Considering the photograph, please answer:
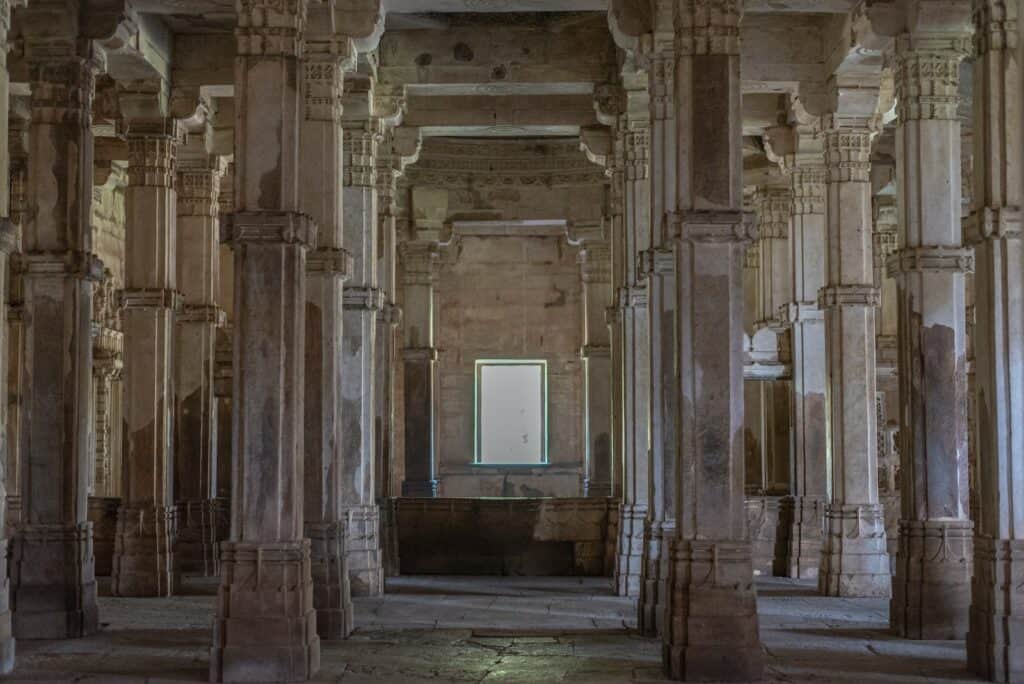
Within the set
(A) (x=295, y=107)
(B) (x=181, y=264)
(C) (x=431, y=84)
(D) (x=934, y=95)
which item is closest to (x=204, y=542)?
(B) (x=181, y=264)

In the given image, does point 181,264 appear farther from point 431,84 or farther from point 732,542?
point 732,542

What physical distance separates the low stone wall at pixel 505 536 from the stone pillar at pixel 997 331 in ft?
34.6

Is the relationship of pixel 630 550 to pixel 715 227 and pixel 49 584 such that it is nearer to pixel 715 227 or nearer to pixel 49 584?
pixel 49 584

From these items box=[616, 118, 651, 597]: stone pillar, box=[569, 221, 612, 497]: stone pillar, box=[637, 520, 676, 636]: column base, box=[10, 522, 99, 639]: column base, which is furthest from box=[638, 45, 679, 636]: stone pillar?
box=[569, 221, 612, 497]: stone pillar

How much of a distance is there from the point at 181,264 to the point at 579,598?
8.12 metres

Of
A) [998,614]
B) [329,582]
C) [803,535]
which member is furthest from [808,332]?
[998,614]

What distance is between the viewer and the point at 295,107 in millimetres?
12516

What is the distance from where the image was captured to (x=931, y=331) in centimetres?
1543

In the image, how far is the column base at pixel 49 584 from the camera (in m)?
15.1

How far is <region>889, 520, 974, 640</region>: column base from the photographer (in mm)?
15070

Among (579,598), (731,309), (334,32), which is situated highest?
(334,32)

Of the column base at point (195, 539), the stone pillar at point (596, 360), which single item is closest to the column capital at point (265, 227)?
the column base at point (195, 539)

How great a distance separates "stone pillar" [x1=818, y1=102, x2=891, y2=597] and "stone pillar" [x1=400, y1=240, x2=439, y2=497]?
427 inches

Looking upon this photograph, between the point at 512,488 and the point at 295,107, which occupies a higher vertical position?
the point at 295,107
